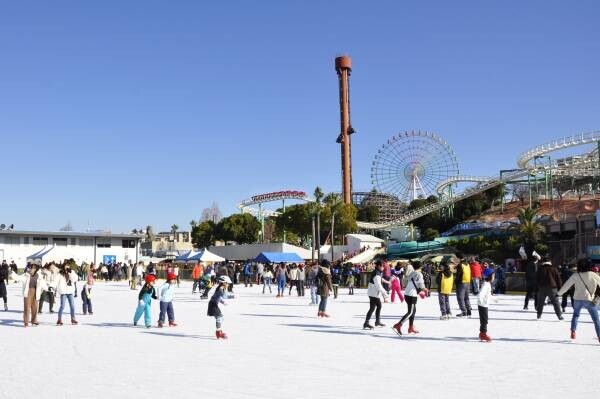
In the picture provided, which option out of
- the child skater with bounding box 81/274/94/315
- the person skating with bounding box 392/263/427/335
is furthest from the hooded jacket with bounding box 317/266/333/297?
the child skater with bounding box 81/274/94/315

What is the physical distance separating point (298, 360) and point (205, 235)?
96434mm

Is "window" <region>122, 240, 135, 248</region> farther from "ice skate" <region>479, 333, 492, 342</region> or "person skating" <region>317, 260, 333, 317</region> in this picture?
"ice skate" <region>479, 333, 492, 342</region>

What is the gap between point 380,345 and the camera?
12.3m

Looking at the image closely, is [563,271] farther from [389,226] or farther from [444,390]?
[389,226]

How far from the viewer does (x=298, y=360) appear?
1046 cm

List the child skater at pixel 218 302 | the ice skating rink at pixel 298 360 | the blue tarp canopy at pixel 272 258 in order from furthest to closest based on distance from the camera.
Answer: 1. the blue tarp canopy at pixel 272 258
2. the child skater at pixel 218 302
3. the ice skating rink at pixel 298 360

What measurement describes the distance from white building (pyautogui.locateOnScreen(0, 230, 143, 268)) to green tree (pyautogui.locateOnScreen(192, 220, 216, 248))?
28620mm

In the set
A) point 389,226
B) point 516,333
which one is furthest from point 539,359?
point 389,226

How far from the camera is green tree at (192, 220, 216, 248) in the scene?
105000 millimetres

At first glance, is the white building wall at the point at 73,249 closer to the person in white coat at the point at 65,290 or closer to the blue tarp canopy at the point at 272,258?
the blue tarp canopy at the point at 272,258

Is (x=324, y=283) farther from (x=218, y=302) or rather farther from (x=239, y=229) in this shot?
(x=239, y=229)

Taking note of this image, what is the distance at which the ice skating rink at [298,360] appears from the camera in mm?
8031

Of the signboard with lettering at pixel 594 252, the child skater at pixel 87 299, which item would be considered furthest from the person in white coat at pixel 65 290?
the signboard with lettering at pixel 594 252

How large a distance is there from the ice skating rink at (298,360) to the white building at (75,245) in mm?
56713
